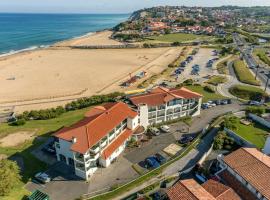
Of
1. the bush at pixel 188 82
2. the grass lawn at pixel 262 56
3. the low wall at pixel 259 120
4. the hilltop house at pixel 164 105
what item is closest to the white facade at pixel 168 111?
the hilltop house at pixel 164 105

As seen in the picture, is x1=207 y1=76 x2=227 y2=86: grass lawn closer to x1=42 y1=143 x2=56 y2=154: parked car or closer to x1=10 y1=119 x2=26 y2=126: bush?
x1=42 y1=143 x2=56 y2=154: parked car

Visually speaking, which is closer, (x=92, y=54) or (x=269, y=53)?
(x=269, y=53)

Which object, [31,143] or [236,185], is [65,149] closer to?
[31,143]

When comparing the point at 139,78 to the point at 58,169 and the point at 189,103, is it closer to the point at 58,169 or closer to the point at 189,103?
the point at 189,103

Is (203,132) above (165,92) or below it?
below

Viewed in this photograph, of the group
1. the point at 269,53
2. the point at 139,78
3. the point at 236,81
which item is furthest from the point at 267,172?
the point at 269,53

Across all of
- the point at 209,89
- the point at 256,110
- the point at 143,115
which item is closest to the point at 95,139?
the point at 143,115
